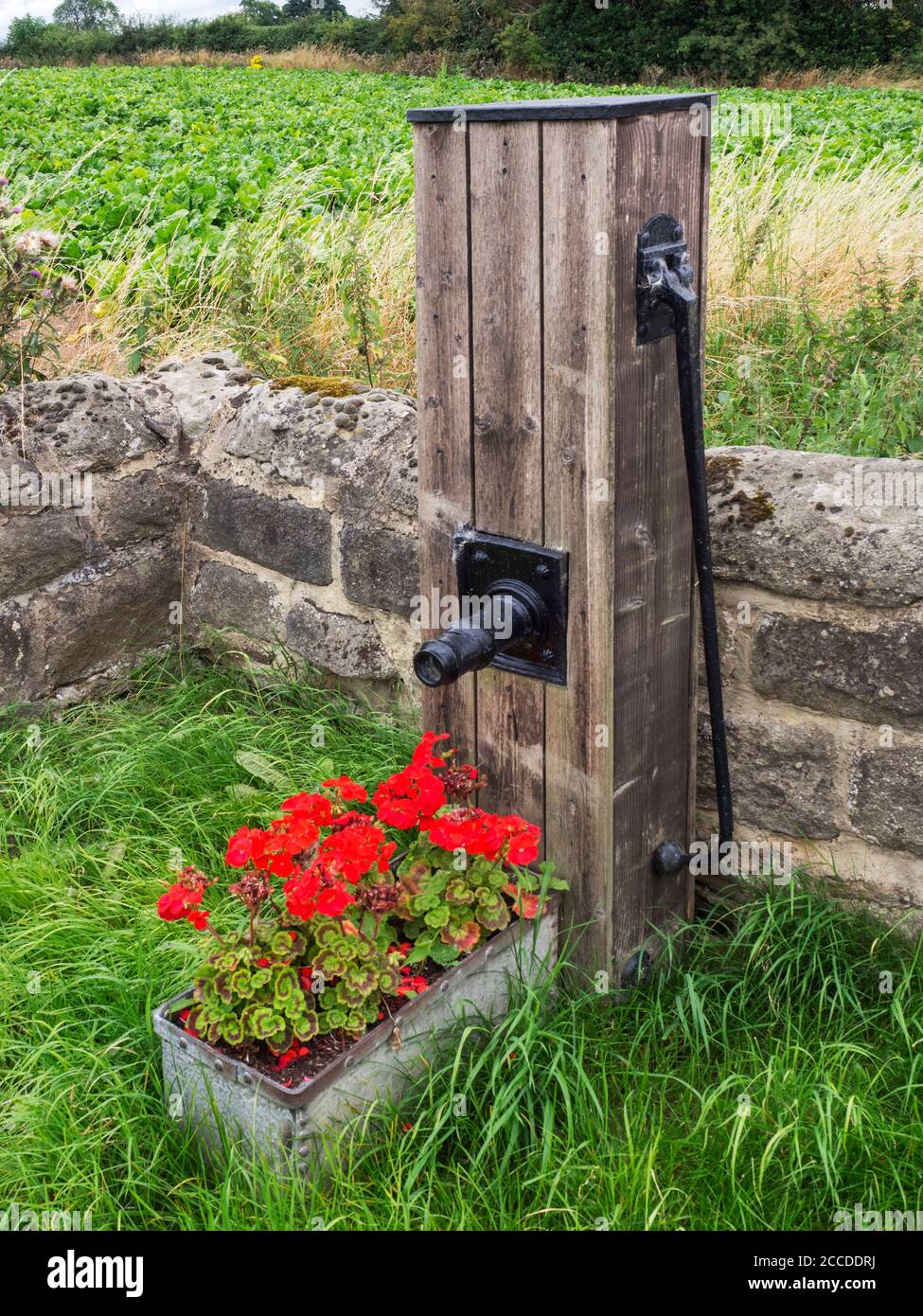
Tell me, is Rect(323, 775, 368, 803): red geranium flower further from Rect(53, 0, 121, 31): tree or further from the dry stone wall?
Rect(53, 0, 121, 31): tree

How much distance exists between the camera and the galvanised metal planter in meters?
1.99

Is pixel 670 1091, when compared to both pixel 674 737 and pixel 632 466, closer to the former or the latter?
pixel 674 737

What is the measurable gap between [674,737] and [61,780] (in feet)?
4.89

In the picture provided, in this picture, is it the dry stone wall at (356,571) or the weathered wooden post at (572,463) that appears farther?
the dry stone wall at (356,571)

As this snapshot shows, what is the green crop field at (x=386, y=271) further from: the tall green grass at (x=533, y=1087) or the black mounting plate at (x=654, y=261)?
the tall green grass at (x=533, y=1087)

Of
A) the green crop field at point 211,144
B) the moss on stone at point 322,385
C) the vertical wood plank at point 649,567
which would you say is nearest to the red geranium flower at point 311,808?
the vertical wood plank at point 649,567

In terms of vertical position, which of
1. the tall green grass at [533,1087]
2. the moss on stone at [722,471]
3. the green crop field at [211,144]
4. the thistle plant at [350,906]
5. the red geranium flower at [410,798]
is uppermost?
the green crop field at [211,144]

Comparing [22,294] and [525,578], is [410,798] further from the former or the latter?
[22,294]

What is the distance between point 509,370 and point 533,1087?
1.24 meters

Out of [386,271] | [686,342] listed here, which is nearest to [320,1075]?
[686,342]

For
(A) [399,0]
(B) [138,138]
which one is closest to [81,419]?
(B) [138,138]

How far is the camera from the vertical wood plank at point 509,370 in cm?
214

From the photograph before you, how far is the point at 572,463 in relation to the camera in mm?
2201

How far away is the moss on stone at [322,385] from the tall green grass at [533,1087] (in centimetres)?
113
